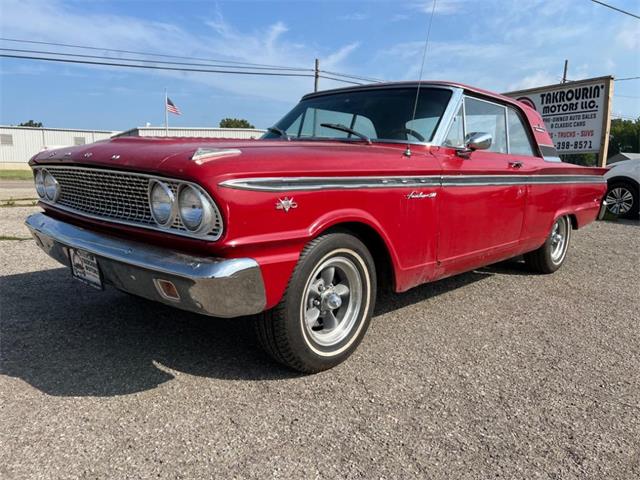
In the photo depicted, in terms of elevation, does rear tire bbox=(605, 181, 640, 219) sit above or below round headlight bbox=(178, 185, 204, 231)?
below

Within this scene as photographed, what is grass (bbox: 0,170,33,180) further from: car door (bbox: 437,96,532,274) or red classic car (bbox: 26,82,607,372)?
car door (bbox: 437,96,532,274)

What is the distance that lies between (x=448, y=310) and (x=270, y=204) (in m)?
2.10

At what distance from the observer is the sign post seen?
432 inches

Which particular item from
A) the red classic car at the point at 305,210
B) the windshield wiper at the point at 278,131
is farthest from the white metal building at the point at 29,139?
the red classic car at the point at 305,210

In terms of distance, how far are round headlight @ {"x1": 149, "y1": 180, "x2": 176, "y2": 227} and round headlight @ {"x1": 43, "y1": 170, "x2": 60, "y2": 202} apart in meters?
1.15

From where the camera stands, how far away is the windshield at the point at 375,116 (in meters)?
3.48

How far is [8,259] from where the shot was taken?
5043mm

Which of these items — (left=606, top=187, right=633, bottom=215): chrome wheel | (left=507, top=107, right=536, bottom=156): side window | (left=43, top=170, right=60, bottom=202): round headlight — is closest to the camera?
(left=43, top=170, right=60, bottom=202): round headlight

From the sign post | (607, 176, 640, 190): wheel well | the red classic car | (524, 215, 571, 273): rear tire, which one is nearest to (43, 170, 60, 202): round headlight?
the red classic car

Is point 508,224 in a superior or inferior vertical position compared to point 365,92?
inferior

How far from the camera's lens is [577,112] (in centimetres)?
1153

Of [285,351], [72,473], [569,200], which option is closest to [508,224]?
[569,200]

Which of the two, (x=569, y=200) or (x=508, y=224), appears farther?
(x=569, y=200)

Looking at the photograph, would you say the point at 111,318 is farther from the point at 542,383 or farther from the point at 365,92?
the point at 542,383
